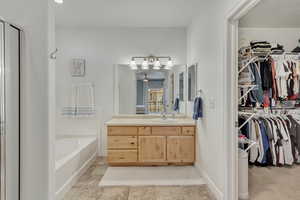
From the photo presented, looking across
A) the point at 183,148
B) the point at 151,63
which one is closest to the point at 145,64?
the point at 151,63

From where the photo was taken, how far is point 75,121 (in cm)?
430

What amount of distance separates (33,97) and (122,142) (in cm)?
209

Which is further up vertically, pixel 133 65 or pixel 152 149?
pixel 133 65

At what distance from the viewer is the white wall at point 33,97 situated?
1.64m

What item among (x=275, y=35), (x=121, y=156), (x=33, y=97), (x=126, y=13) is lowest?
(x=121, y=156)

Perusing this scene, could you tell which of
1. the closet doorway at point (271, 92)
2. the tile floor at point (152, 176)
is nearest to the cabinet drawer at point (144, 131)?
the tile floor at point (152, 176)

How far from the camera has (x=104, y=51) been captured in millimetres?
4328

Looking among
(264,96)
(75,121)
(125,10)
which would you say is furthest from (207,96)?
(75,121)

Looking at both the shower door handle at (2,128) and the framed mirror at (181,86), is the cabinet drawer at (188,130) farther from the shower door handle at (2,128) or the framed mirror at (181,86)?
the shower door handle at (2,128)

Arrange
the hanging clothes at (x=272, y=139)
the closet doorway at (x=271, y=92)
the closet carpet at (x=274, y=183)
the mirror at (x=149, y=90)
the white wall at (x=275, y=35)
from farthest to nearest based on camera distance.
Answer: the mirror at (x=149, y=90) → the white wall at (x=275, y=35) → the hanging clothes at (x=272, y=139) → the closet doorway at (x=271, y=92) → the closet carpet at (x=274, y=183)

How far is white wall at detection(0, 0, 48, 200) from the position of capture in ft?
5.39

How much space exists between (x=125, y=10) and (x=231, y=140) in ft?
8.34

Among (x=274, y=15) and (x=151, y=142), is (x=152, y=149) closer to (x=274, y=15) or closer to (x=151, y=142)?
(x=151, y=142)

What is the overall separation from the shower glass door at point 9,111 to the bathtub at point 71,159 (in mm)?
917
